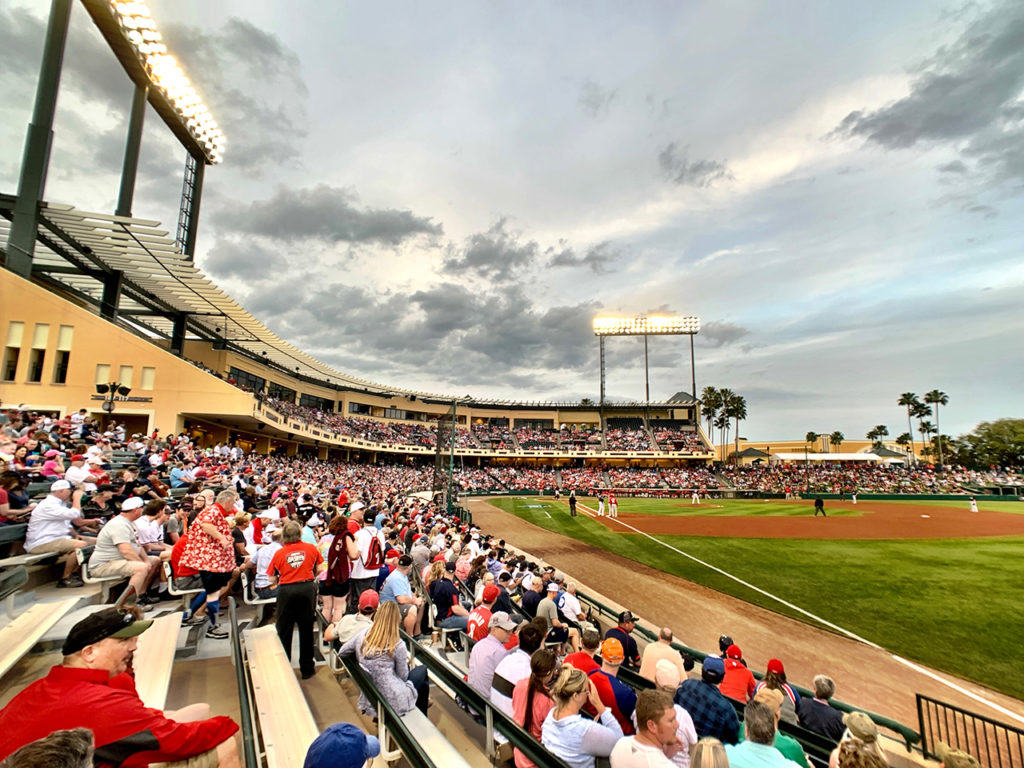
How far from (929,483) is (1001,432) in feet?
140

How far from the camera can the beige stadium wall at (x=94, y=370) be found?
24531mm

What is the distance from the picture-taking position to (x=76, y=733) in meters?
1.73

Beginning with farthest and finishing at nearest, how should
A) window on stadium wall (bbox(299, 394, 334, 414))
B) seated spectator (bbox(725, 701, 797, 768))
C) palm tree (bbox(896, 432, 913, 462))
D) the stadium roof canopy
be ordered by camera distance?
palm tree (bbox(896, 432, 913, 462)) < window on stadium wall (bbox(299, 394, 334, 414)) < the stadium roof canopy < seated spectator (bbox(725, 701, 797, 768))

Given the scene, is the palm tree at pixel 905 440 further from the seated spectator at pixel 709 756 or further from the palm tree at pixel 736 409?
the seated spectator at pixel 709 756

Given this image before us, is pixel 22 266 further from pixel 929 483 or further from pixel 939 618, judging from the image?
pixel 929 483

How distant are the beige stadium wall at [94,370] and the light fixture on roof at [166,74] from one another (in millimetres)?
13063

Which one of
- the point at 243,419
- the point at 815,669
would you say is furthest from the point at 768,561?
the point at 243,419

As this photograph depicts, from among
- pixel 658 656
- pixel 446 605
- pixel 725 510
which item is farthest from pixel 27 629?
pixel 725 510

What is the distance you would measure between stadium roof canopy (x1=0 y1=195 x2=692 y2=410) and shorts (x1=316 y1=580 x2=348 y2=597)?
21.1 meters

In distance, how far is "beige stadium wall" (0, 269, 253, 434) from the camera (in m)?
24.5

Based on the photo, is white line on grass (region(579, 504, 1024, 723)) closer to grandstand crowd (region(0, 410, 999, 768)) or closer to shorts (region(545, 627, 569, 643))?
grandstand crowd (region(0, 410, 999, 768))

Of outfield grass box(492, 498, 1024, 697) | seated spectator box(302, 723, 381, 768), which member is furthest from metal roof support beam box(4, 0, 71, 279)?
outfield grass box(492, 498, 1024, 697)

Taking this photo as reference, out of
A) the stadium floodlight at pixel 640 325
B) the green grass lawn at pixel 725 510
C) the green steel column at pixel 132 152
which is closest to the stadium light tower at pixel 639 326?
the stadium floodlight at pixel 640 325

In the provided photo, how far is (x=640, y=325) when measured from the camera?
2847 inches
